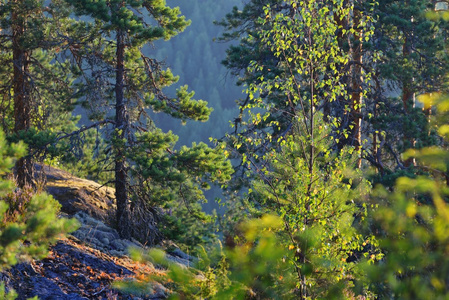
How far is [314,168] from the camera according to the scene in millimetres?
7062

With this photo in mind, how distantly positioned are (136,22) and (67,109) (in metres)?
3.58

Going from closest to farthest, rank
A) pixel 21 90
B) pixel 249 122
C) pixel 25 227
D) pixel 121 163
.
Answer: pixel 25 227, pixel 249 122, pixel 121 163, pixel 21 90

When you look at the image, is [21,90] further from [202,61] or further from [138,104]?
[202,61]

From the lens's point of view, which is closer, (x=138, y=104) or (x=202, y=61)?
(x=138, y=104)

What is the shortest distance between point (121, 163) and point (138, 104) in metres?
2.19

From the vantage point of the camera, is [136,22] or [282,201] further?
[136,22]

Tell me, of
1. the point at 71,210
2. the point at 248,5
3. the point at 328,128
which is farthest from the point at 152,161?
the point at 248,5

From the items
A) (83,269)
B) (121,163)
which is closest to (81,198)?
(121,163)

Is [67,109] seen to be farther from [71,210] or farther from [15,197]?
[15,197]

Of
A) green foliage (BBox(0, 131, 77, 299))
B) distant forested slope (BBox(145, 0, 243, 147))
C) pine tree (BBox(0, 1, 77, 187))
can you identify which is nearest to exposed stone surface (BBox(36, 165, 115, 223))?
pine tree (BBox(0, 1, 77, 187))

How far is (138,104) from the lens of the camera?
561 inches

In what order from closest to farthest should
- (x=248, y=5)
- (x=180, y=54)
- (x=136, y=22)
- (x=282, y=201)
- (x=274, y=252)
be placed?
(x=274, y=252) → (x=282, y=201) → (x=136, y=22) → (x=248, y=5) → (x=180, y=54)

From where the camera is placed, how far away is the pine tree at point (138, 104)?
38.6 ft

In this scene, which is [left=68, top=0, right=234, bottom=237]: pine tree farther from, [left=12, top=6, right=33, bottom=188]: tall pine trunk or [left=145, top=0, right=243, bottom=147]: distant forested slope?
[left=145, top=0, right=243, bottom=147]: distant forested slope
